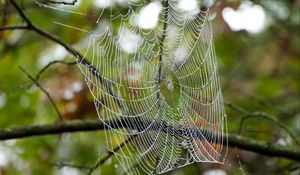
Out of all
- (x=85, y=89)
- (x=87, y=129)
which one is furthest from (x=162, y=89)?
(x=85, y=89)

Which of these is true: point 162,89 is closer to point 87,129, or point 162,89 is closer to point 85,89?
point 87,129

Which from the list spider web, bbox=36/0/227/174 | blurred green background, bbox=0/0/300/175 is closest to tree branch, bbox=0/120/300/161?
spider web, bbox=36/0/227/174

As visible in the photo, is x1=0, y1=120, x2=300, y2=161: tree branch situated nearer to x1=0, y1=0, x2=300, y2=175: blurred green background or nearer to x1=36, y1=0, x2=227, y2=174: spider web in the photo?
x1=36, y1=0, x2=227, y2=174: spider web

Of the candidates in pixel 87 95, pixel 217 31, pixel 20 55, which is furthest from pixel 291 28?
pixel 20 55

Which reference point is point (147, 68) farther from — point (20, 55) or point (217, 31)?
point (217, 31)

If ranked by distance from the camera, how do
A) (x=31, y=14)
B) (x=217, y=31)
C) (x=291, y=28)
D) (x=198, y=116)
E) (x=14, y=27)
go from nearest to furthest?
(x=14, y=27)
(x=198, y=116)
(x=31, y=14)
(x=291, y=28)
(x=217, y=31)

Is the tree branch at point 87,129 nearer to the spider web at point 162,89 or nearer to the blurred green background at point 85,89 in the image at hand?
the spider web at point 162,89
